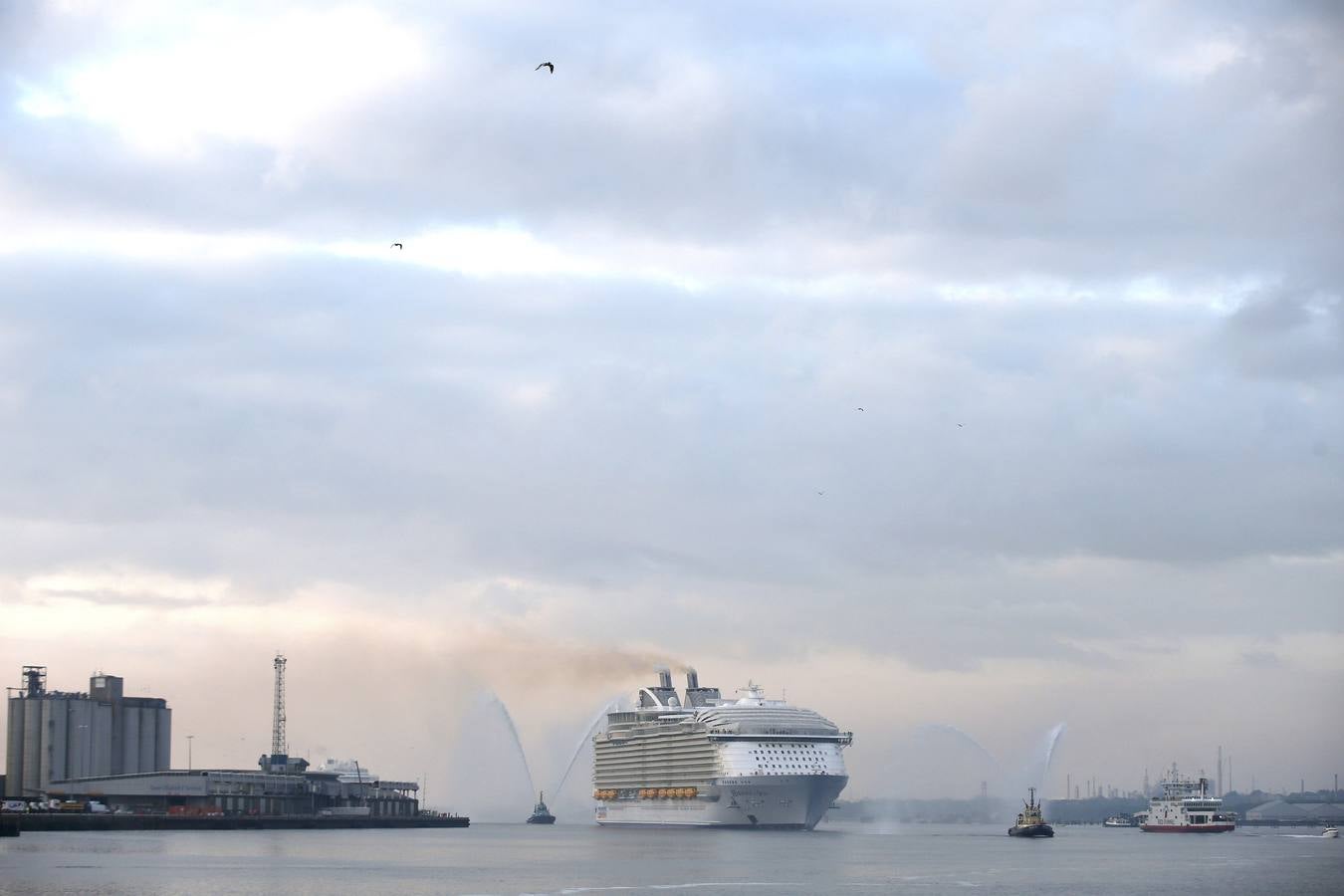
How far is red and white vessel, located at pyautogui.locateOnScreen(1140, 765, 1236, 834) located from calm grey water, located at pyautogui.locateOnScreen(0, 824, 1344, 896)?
93.6 feet

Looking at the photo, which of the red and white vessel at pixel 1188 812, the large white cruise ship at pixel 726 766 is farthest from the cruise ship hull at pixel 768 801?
the red and white vessel at pixel 1188 812

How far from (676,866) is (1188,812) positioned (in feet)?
350

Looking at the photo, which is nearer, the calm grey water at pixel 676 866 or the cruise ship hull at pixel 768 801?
the calm grey water at pixel 676 866

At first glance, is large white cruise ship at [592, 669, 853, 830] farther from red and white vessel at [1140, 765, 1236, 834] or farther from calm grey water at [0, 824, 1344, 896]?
red and white vessel at [1140, 765, 1236, 834]

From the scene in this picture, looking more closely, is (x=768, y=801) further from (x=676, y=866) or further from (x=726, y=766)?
(x=676, y=866)

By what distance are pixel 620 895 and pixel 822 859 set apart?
31.7 metres

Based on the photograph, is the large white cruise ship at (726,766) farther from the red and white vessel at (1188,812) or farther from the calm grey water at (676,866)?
the red and white vessel at (1188,812)

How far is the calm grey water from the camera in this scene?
8975cm

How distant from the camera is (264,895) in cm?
8569

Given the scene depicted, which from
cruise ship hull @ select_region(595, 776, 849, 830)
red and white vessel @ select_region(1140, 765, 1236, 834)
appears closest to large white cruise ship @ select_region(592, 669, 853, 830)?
cruise ship hull @ select_region(595, 776, 849, 830)

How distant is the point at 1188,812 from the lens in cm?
18988

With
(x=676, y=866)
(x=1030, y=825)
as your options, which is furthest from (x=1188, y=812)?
(x=676, y=866)

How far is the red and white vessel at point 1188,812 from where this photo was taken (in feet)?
620

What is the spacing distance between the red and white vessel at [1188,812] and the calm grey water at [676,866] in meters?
28.5
